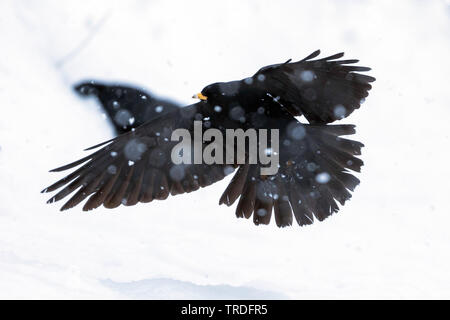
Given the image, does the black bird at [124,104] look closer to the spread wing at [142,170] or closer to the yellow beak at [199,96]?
the spread wing at [142,170]

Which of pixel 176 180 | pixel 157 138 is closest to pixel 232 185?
pixel 176 180

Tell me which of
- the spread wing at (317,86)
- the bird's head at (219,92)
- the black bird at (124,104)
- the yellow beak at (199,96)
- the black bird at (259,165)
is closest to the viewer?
the spread wing at (317,86)

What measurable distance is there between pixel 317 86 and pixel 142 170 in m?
2.03

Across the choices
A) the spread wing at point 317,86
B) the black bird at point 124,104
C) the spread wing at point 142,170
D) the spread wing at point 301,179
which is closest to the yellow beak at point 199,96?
the spread wing at point 142,170

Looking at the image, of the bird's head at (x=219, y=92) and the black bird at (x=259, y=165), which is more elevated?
the bird's head at (x=219, y=92)

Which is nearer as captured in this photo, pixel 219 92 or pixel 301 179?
pixel 219 92

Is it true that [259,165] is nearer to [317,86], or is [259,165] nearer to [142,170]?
[317,86]

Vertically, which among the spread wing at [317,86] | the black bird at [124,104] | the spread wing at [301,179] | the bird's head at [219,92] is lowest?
the spread wing at [301,179]

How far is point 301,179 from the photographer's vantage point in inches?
187

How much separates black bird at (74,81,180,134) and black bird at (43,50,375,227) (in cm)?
180

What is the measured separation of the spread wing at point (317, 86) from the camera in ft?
13.4

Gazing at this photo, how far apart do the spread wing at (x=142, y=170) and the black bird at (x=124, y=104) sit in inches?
66.7

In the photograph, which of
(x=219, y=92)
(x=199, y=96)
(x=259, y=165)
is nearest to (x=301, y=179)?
(x=259, y=165)

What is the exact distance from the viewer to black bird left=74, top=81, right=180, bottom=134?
22.1ft
